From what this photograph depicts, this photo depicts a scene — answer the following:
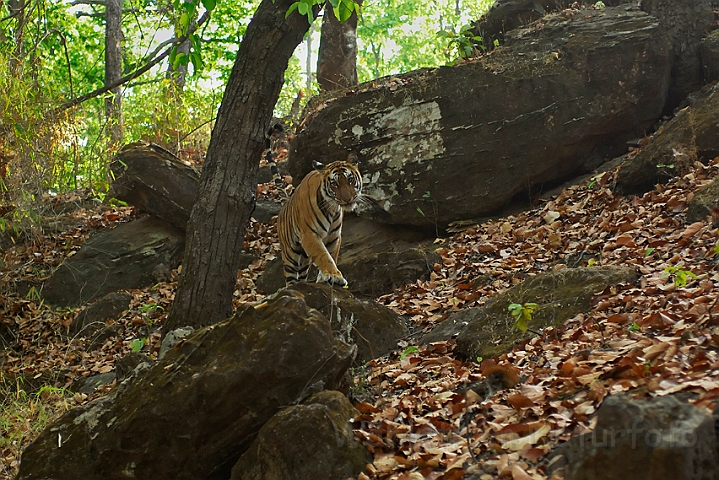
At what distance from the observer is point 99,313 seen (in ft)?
32.4

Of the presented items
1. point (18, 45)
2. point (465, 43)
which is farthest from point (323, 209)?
point (465, 43)

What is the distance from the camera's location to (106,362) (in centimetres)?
866

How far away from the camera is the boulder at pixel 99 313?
9641mm

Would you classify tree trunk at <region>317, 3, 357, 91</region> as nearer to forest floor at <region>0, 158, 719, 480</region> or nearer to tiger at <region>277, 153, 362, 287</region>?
forest floor at <region>0, 158, 719, 480</region>

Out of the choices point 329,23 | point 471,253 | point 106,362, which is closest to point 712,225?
point 471,253

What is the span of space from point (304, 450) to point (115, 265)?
8.23 m

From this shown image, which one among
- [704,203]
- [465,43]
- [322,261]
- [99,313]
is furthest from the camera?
[465,43]

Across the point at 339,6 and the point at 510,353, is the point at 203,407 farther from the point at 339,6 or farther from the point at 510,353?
the point at 339,6

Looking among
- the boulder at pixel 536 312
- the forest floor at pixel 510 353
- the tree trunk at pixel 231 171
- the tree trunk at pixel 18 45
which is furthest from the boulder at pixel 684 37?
the tree trunk at pixel 18 45

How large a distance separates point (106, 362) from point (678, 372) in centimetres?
713

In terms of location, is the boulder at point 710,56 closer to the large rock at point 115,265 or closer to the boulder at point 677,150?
the boulder at point 677,150

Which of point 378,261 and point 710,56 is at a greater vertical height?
point 710,56

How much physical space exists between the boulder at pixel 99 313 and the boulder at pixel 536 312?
538cm

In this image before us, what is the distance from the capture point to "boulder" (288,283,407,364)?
6320mm
